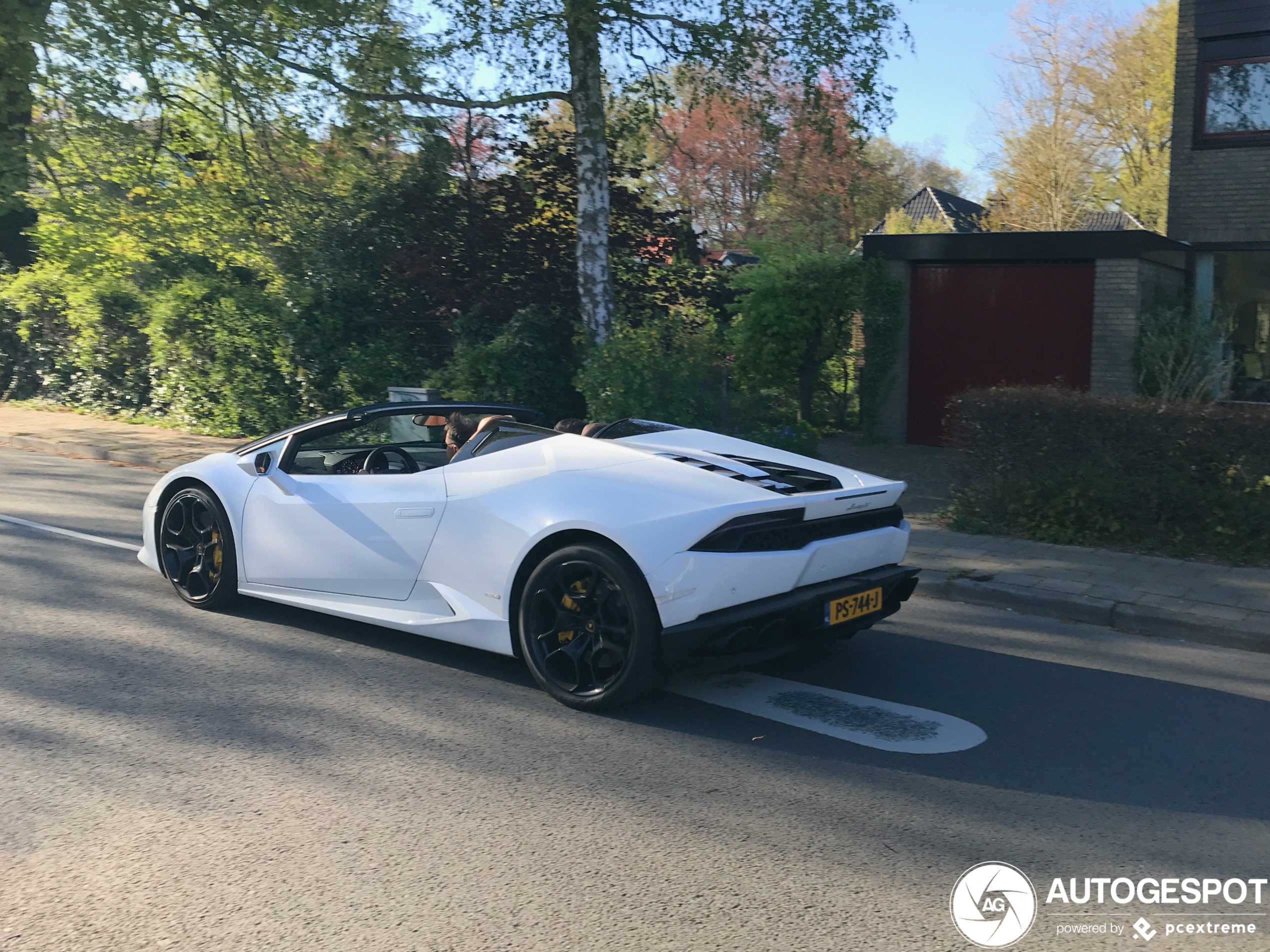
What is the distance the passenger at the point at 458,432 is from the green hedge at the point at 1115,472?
181 inches

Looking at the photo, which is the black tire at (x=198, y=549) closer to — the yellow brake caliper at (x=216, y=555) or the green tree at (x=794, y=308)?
the yellow brake caliper at (x=216, y=555)

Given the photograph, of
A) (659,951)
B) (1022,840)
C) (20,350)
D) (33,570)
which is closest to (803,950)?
(659,951)

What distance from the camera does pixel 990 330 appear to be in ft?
46.4

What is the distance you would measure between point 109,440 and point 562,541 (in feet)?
38.3

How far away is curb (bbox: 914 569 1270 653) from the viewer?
618 cm

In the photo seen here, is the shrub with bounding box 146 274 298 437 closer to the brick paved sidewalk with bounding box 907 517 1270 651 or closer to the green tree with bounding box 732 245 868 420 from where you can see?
the green tree with bounding box 732 245 868 420

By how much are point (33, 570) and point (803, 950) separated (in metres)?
6.22

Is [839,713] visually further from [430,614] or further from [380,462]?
[380,462]

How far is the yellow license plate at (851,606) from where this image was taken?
4.83 meters

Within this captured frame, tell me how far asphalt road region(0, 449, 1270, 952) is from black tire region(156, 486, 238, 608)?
1.05 ft

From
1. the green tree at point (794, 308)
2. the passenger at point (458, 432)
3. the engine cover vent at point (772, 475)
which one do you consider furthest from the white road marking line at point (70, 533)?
the green tree at point (794, 308)

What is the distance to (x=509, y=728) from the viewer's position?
4641mm

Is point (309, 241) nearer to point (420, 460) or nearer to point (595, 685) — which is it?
point (420, 460)

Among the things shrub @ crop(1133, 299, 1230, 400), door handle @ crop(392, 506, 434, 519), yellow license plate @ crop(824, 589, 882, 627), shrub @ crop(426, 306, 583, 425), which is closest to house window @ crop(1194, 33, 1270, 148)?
shrub @ crop(1133, 299, 1230, 400)
